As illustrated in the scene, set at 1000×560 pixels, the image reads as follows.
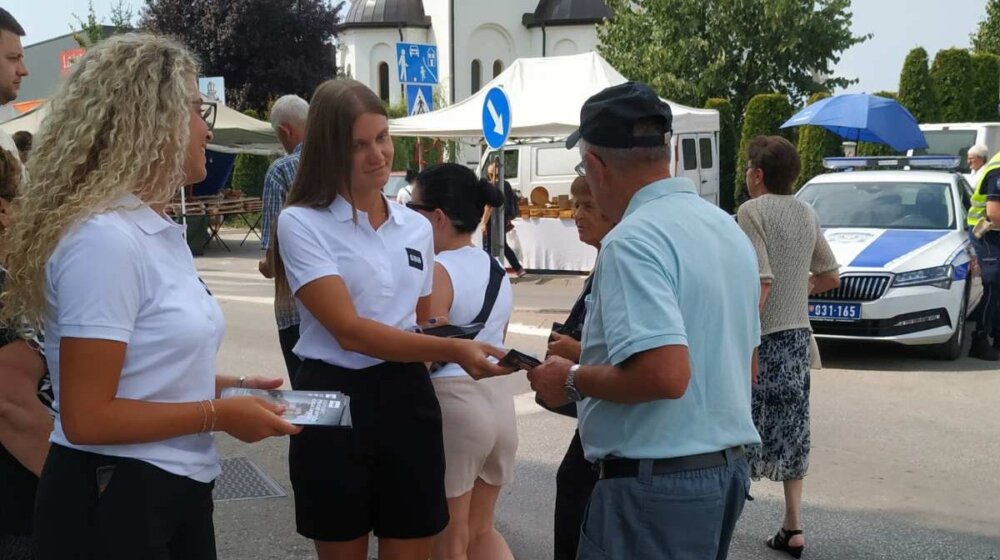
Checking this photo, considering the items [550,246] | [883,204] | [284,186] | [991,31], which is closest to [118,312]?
[284,186]

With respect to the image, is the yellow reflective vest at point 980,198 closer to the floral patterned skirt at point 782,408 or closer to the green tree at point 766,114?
the floral patterned skirt at point 782,408

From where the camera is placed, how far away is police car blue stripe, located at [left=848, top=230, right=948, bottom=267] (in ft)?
29.7

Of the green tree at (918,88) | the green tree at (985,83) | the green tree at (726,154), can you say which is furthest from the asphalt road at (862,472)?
the green tree at (985,83)

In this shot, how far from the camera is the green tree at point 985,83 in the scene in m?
23.5

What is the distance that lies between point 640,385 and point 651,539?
0.39m

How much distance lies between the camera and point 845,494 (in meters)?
5.69

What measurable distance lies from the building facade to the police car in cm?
4386

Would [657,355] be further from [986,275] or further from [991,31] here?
[991,31]

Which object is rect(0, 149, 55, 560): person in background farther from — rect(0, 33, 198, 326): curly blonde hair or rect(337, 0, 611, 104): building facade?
rect(337, 0, 611, 104): building facade

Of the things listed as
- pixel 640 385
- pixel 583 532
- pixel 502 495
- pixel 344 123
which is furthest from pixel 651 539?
pixel 502 495

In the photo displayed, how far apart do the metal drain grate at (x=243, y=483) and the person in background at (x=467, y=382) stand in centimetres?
225

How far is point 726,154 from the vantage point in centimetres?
2666

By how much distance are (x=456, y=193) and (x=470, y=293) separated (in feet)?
1.26

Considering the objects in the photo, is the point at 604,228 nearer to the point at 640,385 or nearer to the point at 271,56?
the point at 640,385
